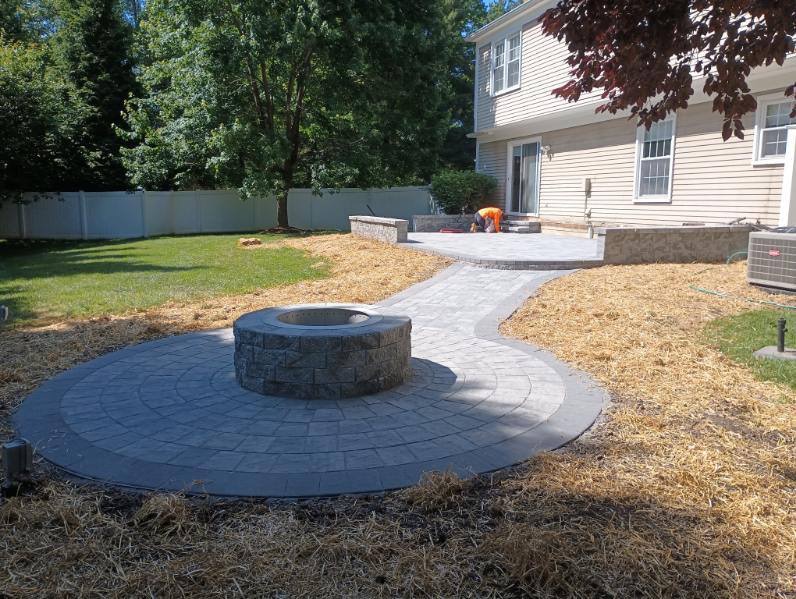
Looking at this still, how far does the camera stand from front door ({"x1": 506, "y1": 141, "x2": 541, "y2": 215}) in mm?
18438

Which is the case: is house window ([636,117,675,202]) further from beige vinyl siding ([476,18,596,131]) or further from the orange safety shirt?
the orange safety shirt

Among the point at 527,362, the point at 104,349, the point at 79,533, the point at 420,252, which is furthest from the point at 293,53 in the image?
the point at 79,533

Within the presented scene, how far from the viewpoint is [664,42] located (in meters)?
3.09

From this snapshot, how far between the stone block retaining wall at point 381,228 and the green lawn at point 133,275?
189 cm

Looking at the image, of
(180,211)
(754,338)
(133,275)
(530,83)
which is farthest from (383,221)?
(180,211)

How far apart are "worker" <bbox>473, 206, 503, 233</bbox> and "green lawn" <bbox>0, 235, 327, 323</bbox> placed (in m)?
5.63

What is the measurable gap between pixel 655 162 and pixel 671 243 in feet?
12.7

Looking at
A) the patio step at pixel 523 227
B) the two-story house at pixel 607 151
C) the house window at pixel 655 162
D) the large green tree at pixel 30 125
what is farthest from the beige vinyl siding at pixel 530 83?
the large green tree at pixel 30 125

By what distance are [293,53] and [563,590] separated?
1873cm

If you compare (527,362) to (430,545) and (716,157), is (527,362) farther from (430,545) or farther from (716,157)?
(716,157)

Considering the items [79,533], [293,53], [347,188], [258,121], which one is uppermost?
[293,53]

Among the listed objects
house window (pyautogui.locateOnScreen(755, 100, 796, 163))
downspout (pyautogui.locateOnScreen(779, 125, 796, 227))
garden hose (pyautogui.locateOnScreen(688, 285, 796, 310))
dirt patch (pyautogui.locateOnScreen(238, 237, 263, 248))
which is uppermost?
house window (pyautogui.locateOnScreen(755, 100, 796, 163))

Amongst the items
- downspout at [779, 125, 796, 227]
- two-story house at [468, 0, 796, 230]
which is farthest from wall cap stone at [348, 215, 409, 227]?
downspout at [779, 125, 796, 227]

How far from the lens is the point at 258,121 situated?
20.8 meters
